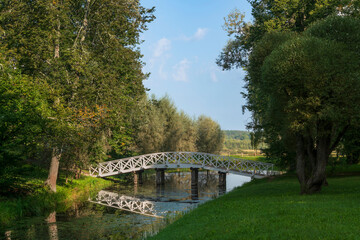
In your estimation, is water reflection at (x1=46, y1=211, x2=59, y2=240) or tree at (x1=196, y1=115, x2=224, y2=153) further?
tree at (x1=196, y1=115, x2=224, y2=153)

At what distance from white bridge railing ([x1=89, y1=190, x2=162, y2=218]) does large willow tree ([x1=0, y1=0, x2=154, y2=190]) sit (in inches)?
115

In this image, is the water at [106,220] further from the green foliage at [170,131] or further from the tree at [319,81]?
the green foliage at [170,131]

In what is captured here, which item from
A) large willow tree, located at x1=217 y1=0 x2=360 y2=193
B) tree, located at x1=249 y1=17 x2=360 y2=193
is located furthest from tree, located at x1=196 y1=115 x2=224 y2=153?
tree, located at x1=249 y1=17 x2=360 y2=193

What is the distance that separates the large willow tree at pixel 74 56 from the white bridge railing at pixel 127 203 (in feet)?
9.58

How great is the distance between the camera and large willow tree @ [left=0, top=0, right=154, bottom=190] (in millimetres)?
17062

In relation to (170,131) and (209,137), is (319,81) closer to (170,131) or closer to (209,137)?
(170,131)

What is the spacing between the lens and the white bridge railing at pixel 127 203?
58.7 ft

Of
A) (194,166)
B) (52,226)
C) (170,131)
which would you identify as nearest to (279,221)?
(52,226)

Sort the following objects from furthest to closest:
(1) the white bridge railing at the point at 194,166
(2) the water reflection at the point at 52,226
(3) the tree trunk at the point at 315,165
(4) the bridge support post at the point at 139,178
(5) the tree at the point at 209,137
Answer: (5) the tree at the point at 209,137 < (4) the bridge support post at the point at 139,178 < (1) the white bridge railing at the point at 194,166 < (3) the tree trunk at the point at 315,165 < (2) the water reflection at the point at 52,226

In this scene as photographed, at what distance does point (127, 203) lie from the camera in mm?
20344

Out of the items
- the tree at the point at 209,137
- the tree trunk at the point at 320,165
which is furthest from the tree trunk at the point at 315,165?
the tree at the point at 209,137

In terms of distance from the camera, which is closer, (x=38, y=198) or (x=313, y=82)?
(x=313, y=82)

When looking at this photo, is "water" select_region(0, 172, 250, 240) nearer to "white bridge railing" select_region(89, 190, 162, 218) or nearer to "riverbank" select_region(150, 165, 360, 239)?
"white bridge railing" select_region(89, 190, 162, 218)

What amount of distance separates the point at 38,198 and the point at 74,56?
7.42m
